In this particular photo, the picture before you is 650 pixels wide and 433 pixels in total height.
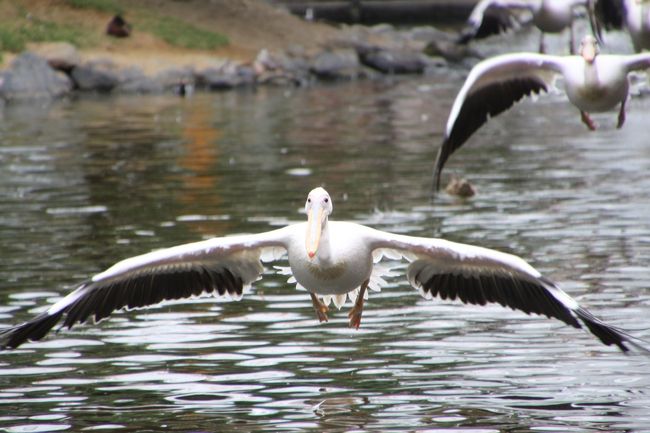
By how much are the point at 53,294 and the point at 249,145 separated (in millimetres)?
9604

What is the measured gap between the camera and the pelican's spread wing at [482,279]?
22.2 ft

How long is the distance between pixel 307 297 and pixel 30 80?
2062 cm

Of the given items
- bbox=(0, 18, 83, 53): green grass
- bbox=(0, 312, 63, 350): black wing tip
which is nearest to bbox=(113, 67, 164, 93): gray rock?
bbox=(0, 18, 83, 53): green grass

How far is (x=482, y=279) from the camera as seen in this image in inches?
288

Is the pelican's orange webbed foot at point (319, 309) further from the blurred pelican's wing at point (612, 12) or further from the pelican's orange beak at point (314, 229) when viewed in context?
the blurred pelican's wing at point (612, 12)

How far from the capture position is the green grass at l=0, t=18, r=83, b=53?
98.4ft

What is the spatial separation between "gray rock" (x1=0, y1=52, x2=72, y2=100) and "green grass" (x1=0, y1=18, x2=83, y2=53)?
3.47 ft

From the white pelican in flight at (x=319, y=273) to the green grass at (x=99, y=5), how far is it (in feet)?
85.6

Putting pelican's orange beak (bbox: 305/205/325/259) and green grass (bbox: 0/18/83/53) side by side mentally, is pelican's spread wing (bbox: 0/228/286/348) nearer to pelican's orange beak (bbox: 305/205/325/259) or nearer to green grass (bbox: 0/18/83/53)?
pelican's orange beak (bbox: 305/205/325/259)

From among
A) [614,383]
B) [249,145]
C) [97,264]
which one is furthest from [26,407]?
[249,145]

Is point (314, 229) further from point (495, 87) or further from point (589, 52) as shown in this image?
point (495, 87)

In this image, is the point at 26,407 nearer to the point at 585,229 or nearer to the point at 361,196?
the point at 585,229

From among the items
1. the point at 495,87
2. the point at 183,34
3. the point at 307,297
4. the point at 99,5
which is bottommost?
the point at 307,297

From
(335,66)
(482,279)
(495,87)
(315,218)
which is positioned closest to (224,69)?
(335,66)
